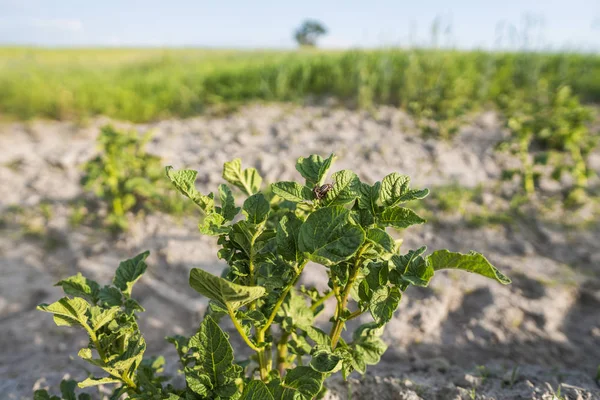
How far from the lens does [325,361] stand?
1.20 metres

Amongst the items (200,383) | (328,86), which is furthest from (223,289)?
(328,86)

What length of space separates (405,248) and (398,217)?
6.70ft

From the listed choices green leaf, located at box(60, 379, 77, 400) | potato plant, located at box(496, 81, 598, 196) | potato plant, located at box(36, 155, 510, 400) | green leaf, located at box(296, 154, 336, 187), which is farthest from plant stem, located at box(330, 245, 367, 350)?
potato plant, located at box(496, 81, 598, 196)

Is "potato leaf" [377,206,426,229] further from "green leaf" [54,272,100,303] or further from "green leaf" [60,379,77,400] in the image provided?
"green leaf" [60,379,77,400]

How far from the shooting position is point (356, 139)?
14.9 ft

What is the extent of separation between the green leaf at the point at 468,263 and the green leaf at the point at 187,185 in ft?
1.95

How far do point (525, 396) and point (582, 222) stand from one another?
2.48 meters

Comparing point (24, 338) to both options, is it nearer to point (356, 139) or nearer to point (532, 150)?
point (356, 139)

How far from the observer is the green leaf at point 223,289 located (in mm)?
984

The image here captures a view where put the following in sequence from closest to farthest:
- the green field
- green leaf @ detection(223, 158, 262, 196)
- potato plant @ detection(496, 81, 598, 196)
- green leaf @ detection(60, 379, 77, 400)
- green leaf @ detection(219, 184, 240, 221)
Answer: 1. green leaf @ detection(219, 184, 240, 221)
2. green leaf @ detection(223, 158, 262, 196)
3. green leaf @ detection(60, 379, 77, 400)
4. potato plant @ detection(496, 81, 598, 196)
5. the green field

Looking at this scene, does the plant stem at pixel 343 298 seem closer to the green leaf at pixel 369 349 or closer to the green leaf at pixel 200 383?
the green leaf at pixel 369 349

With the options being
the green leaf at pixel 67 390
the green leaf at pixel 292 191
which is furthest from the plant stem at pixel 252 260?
the green leaf at pixel 67 390

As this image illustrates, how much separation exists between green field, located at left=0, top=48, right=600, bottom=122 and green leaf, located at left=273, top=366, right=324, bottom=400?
169 inches

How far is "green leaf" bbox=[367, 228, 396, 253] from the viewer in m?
1.02
